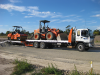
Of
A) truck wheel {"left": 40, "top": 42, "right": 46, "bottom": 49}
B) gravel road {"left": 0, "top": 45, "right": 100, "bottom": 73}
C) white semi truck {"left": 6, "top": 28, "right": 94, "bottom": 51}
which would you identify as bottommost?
gravel road {"left": 0, "top": 45, "right": 100, "bottom": 73}

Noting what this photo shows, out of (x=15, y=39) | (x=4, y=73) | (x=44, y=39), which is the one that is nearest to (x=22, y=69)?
(x=4, y=73)

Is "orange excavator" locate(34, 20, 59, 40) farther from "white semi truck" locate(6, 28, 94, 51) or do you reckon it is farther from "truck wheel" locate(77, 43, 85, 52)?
"truck wheel" locate(77, 43, 85, 52)

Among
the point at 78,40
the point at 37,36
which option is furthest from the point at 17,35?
the point at 78,40

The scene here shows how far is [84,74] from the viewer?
447cm

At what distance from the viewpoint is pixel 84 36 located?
11203 millimetres

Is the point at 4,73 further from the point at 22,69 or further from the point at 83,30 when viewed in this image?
the point at 83,30

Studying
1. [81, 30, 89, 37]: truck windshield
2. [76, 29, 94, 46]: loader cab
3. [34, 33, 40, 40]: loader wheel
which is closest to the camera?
[76, 29, 94, 46]: loader cab

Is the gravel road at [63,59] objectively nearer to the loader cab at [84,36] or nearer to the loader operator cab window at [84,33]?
the loader cab at [84,36]

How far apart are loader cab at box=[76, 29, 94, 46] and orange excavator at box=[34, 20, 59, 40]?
2959mm

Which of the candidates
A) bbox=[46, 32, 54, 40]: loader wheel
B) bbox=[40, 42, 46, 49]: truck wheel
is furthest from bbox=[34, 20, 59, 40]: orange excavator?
bbox=[40, 42, 46, 49]: truck wheel

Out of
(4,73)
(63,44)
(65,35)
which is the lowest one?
(4,73)

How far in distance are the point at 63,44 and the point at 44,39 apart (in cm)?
323

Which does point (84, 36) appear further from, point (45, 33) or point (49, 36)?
point (45, 33)

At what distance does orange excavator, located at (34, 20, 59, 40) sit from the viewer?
1338 cm
